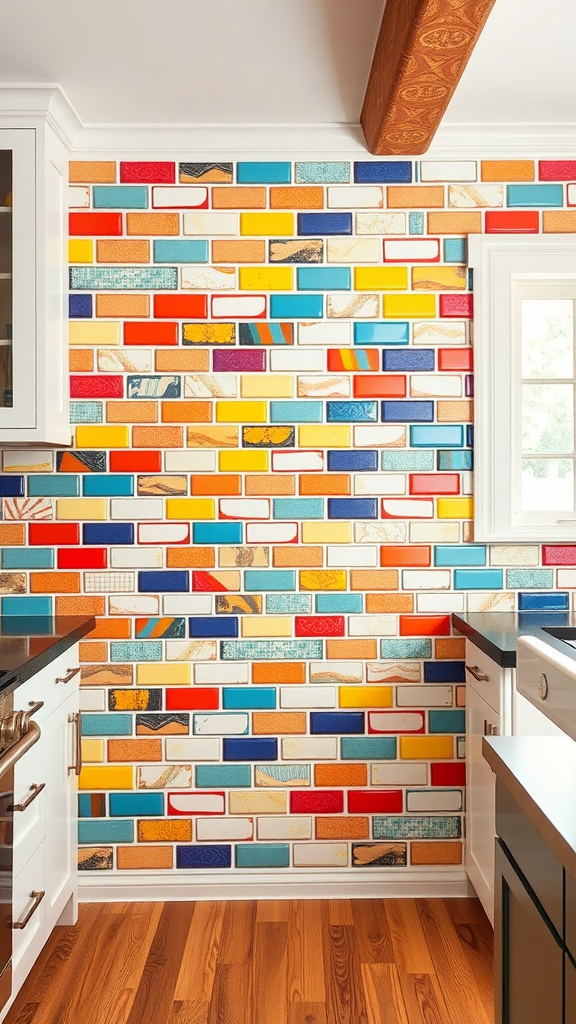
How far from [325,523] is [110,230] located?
4.07 ft

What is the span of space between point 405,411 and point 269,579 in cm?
74

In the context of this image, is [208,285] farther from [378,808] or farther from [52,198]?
[378,808]

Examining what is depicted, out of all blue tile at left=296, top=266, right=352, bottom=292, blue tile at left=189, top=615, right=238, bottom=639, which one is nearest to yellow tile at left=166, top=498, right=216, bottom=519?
blue tile at left=189, top=615, right=238, bottom=639

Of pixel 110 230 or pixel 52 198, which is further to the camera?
pixel 110 230

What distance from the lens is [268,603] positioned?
290 centimetres

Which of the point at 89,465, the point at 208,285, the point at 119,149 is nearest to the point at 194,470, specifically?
the point at 89,465

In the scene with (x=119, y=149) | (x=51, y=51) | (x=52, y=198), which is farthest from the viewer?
(x=119, y=149)

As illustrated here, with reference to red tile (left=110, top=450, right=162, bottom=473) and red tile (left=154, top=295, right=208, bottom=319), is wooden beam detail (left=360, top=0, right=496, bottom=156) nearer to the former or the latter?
red tile (left=154, top=295, right=208, bottom=319)

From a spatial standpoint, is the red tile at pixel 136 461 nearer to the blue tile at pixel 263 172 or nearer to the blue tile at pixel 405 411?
the blue tile at pixel 405 411

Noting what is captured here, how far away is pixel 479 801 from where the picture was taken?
2.66 meters

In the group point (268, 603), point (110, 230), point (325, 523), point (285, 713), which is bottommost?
point (285, 713)

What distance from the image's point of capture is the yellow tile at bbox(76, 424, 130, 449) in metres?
2.88

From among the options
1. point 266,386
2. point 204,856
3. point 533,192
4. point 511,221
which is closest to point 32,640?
point 204,856

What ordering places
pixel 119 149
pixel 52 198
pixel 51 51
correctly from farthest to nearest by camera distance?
1. pixel 119 149
2. pixel 52 198
3. pixel 51 51
